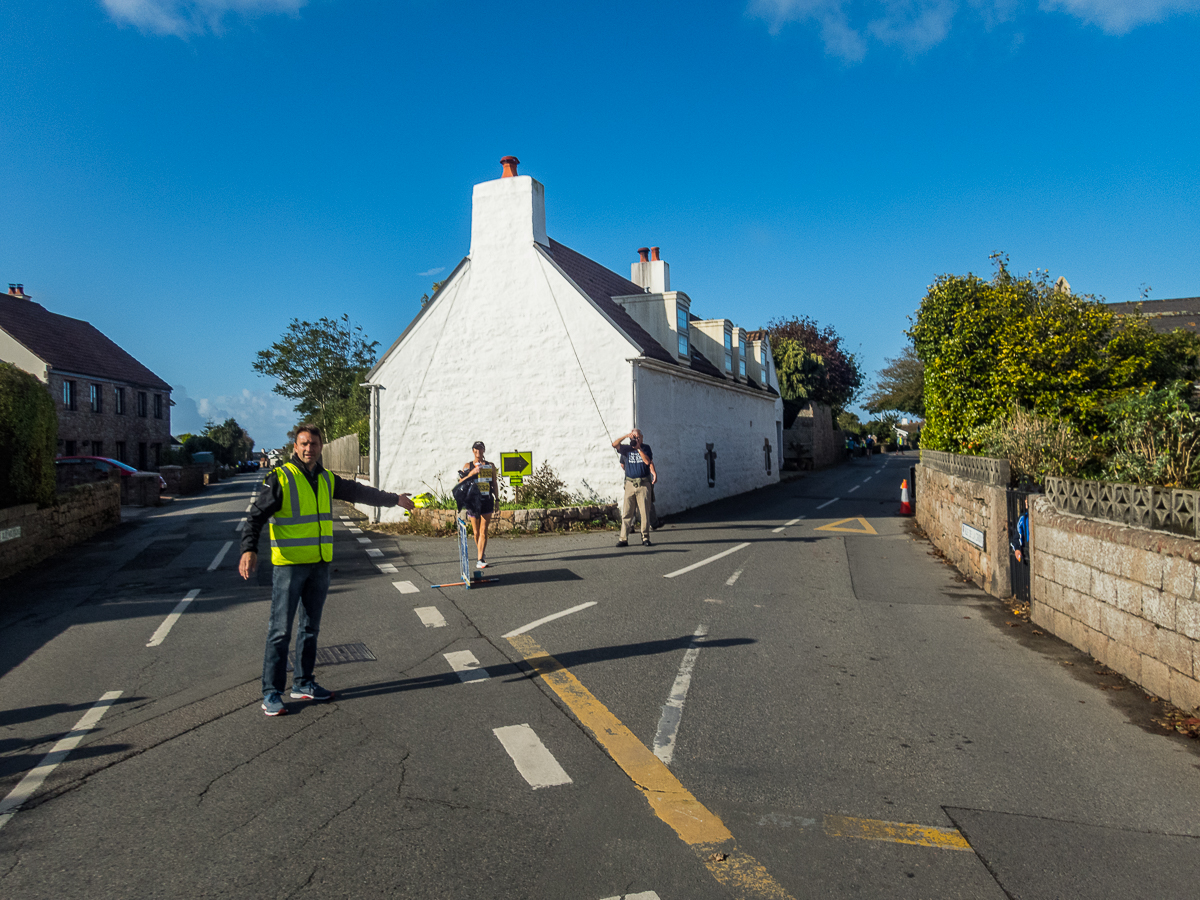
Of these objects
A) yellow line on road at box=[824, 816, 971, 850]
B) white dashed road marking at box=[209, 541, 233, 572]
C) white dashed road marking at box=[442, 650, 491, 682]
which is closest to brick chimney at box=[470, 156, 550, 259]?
white dashed road marking at box=[209, 541, 233, 572]

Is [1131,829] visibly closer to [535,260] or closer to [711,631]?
[711,631]

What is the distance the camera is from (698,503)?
861 inches

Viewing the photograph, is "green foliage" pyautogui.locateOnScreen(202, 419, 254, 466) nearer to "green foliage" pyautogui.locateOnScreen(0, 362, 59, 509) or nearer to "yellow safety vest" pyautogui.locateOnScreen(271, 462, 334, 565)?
"green foliage" pyautogui.locateOnScreen(0, 362, 59, 509)

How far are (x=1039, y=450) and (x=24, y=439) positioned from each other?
50.8 ft

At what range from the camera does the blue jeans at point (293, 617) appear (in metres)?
5.25

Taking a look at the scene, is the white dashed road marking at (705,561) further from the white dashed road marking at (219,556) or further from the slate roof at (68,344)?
the slate roof at (68,344)

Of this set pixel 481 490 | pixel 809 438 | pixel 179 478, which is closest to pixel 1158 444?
pixel 481 490

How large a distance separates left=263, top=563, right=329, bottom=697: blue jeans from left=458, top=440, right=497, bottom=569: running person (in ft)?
14.7

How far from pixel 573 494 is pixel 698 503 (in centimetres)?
497

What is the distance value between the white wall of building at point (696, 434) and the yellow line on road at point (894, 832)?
14.7 metres

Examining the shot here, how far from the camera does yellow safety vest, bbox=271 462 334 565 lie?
5.38 m

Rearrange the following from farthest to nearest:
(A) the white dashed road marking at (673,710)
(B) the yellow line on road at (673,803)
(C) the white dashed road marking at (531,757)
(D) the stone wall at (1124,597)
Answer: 1. (D) the stone wall at (1124,597)
2. (A) the white dashed road marking at (673,710)
3. (C) the white dashed road marking at (531,757)
4. (B) the yellow line on road at (673,803)

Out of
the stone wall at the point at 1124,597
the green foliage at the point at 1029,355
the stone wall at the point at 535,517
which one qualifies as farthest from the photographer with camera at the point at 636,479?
the stone wall at the point at 1124,597

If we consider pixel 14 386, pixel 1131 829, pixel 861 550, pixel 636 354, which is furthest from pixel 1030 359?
pixel 14 386
